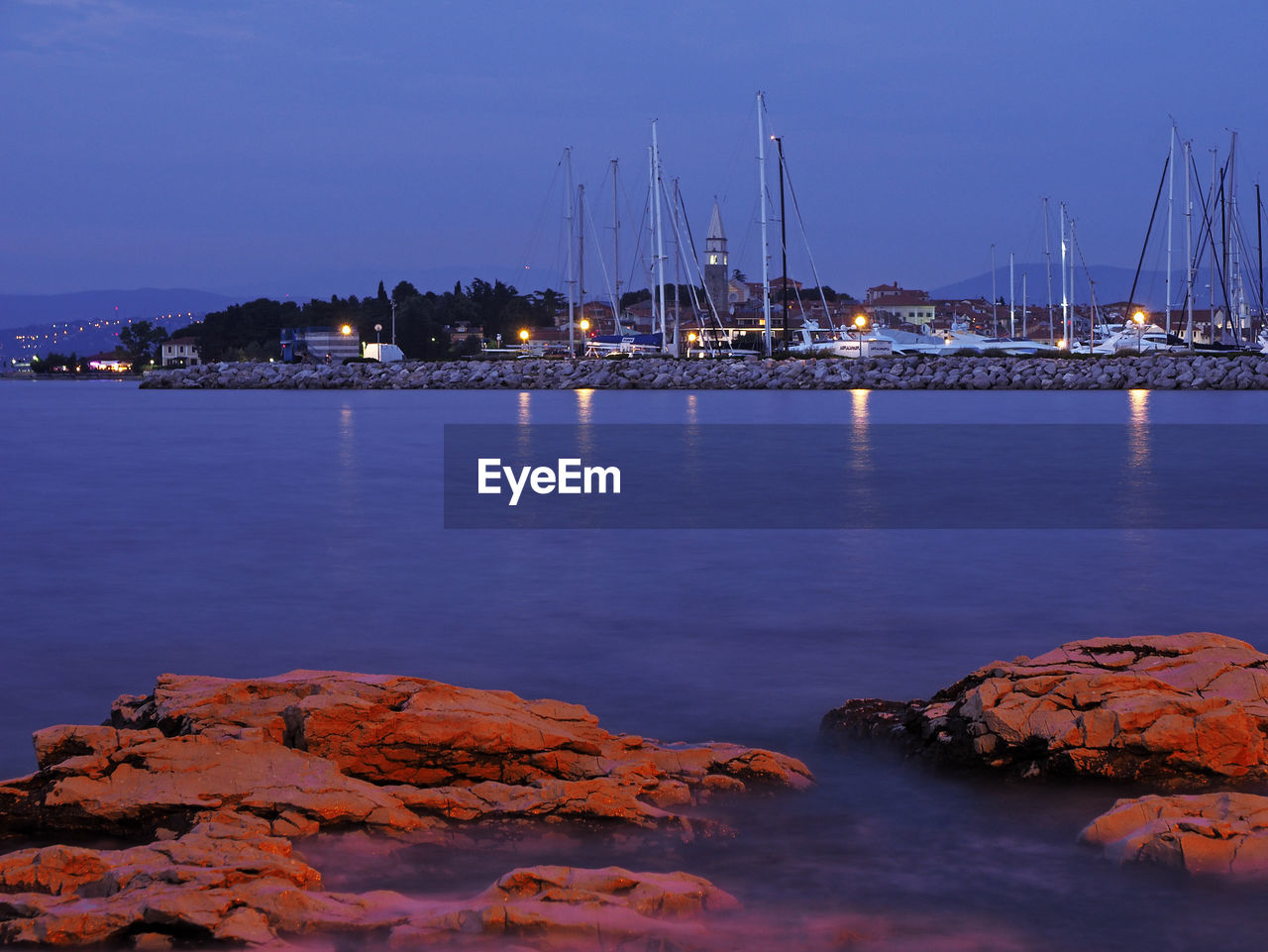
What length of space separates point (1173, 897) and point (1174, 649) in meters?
2.32

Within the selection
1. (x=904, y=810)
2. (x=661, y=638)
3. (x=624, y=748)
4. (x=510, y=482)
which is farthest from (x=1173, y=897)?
(x=510, y=482)

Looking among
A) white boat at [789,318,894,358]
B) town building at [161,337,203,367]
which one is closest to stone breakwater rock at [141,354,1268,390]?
white boat at [789,318,894,358]

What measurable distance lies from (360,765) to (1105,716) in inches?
115

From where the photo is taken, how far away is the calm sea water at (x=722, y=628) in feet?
15.2

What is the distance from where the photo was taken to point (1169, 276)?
6141cm

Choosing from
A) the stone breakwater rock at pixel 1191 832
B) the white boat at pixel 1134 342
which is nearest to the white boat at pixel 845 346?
the white boat at pixel 1134 342

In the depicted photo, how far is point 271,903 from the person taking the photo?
13.4ft

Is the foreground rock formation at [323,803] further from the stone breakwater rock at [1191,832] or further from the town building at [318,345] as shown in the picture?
the town building at [318,345]

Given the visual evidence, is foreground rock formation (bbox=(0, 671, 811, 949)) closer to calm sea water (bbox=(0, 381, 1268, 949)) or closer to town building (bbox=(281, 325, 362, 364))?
calm sea water (bbox=(0, 381, 1268, 949))

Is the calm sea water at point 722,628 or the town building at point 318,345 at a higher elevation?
the town building at point 318,345

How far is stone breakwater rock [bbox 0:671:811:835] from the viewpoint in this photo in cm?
495

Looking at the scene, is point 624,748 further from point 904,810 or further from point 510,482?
point 510,482

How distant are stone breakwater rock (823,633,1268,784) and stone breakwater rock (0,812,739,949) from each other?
5.95 feet

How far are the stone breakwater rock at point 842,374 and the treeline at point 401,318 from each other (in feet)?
126
